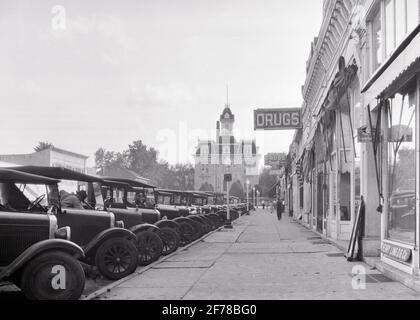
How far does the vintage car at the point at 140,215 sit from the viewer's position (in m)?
12.8

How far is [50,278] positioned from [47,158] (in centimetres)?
4922

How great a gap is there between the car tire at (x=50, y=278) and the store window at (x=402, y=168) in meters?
5.32

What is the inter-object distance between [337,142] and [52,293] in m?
12.4

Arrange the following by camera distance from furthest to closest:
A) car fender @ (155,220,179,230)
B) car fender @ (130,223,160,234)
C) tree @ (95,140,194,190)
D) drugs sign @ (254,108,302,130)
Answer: tree @ (95,140,194,190)
drugs sign @ (254,108,302,130)
car fender @ (155,220,179,230)
car fender @ (130,223,160,234)

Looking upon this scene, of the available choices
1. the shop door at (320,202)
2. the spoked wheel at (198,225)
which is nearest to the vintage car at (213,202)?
the shop door at (320,202)

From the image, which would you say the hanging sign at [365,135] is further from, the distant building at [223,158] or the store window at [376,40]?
the distant building at [223,158]

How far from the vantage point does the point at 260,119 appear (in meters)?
30.0

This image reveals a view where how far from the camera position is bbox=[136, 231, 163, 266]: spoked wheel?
1262 centimetres

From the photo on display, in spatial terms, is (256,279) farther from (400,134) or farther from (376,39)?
(376,39)

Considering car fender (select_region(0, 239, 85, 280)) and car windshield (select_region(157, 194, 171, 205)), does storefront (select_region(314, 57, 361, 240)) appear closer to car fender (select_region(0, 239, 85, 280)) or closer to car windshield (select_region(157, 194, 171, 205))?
car windshield (select_region(157, 194, 171, 205))

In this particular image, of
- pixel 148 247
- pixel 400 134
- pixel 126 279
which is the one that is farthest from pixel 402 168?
pixel 148 247

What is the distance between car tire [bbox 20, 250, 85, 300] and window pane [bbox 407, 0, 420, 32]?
6.20m

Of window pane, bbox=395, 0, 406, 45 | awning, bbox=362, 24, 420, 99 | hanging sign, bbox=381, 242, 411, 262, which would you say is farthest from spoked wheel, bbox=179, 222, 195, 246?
window pane, bbox=395, 0, 406, 45

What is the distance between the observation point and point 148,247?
12.8 m
